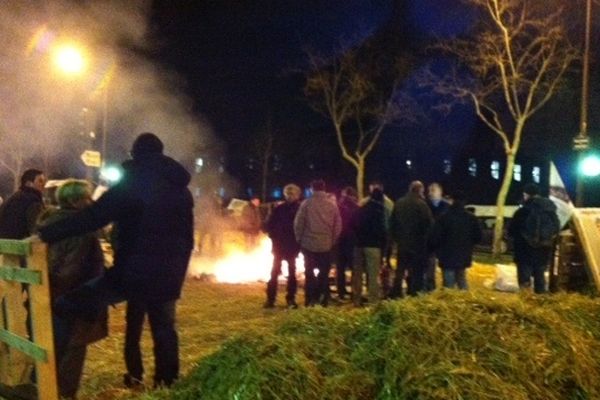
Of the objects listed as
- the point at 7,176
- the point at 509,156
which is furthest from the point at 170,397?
the point at 7,176

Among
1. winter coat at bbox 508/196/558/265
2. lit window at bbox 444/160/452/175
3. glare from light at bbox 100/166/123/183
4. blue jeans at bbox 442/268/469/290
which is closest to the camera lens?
winter coat at bbox 508/196/558/265

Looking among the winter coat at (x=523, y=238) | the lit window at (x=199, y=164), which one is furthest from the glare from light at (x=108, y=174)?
the winter coat at (x=523, y=238)

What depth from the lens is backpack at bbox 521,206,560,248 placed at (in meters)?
8.34

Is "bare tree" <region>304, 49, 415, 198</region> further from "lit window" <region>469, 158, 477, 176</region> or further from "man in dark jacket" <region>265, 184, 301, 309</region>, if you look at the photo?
"man in dark jacket" <region>265, 184, 301, 309</region>

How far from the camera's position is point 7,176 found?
49812 millimetres

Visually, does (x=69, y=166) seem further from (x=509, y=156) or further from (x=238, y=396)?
(x=238, y=396)

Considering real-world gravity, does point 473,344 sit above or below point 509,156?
below

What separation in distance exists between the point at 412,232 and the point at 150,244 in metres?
5.12

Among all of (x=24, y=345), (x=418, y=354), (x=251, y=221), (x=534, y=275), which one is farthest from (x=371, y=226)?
(x=251, y=221)

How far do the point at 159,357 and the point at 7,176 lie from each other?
4893 cm

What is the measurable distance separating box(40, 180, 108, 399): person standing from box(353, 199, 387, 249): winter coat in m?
4.74

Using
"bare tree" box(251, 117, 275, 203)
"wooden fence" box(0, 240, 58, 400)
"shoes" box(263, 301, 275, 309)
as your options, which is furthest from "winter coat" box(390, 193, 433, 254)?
"bare tree" box(251, 117, 275, 203)

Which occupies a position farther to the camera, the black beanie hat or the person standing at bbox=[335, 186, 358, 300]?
the person standing at bbox=[335, 186, 358, 300]

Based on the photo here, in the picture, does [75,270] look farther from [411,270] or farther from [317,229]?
[411,270]
